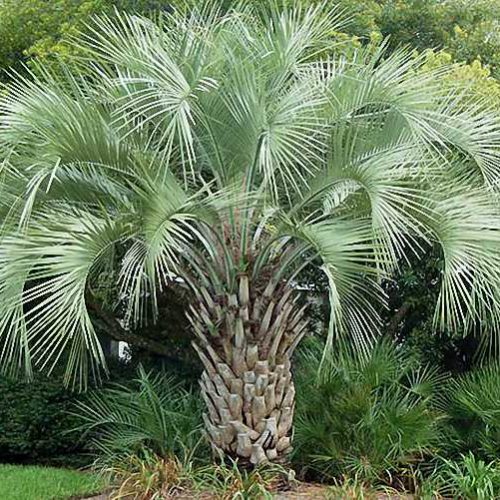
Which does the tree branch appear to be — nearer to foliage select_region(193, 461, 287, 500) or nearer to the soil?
the soil

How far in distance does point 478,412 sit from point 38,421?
576 cm

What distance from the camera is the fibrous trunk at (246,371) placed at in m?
6.71

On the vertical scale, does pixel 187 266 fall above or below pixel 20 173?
below

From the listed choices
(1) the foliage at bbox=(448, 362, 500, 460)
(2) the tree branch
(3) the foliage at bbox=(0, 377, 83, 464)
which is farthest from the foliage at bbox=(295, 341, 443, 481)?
(3) the foliage at bbox=(0, 377, 83, 464)

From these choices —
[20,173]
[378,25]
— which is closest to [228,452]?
[20,173]

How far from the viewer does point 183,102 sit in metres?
5.70

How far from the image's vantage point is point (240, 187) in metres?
6.31

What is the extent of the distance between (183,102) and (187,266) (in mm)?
1959

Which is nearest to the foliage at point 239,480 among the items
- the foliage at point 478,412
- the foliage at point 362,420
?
the foliage at point 362,420

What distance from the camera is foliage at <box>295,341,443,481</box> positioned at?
23.7 feet

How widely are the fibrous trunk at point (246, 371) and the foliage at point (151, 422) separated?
656 millimetres

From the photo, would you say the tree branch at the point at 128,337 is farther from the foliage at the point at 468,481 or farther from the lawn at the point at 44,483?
the foliage at the point at 468,481

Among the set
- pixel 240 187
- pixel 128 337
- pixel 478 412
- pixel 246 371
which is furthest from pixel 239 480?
pixel 128 337

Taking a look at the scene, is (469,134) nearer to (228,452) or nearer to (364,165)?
(364,165)
